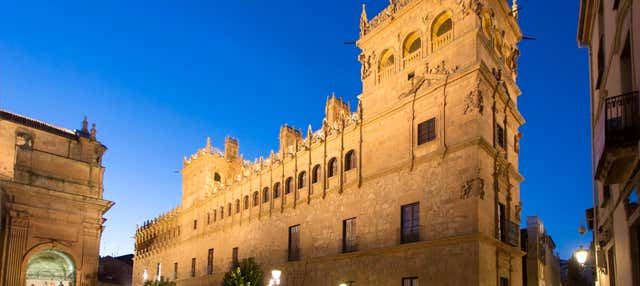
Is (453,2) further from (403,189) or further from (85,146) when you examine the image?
(85,146)

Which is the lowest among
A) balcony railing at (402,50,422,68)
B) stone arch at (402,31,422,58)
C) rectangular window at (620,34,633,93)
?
rectangular window at (620,34,633,93)

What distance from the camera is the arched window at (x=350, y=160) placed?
3106 cm

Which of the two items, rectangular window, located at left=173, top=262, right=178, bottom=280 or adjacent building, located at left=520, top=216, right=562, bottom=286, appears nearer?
adjacent building, located at left=520, top=216, right=562, bottom=286

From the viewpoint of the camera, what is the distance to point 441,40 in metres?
27.3

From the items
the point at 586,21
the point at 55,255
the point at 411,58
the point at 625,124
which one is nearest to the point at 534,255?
the point at 411,58

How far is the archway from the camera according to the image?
34844 millimetres

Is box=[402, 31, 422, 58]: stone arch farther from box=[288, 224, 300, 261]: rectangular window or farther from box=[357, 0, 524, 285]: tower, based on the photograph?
box=[288, 224, 300, 261]: rectangular window

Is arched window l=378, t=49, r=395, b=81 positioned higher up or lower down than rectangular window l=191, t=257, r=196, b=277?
higher up

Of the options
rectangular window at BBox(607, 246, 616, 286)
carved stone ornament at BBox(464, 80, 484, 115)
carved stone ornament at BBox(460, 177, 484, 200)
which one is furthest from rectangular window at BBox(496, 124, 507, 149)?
rectangular window at BBox(607, 246, 616, 286)

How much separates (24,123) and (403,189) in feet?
87.2

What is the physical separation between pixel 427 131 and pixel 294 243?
12.8m

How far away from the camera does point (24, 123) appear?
120 feet

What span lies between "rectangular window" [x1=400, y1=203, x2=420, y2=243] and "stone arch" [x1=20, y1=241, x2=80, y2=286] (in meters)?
22.6

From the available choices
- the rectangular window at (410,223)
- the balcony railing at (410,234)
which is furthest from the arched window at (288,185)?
the balcony railing at (410,234)
